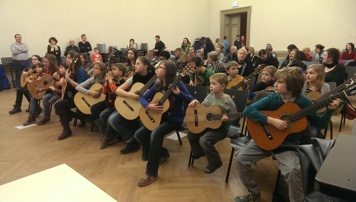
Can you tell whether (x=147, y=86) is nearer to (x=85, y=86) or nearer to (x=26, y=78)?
(x=85, y=86)

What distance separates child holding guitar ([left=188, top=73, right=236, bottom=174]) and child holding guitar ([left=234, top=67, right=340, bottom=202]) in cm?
39

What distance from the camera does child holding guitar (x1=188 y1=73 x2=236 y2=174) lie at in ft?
8.68

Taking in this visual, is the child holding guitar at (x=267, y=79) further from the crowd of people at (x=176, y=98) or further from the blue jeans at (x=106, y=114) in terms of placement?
the blue jeans at (x=106, y=114)

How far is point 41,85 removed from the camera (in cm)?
473

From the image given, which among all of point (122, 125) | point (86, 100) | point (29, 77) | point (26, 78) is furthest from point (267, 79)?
point (26, 78)

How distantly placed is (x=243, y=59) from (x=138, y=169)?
3049mm

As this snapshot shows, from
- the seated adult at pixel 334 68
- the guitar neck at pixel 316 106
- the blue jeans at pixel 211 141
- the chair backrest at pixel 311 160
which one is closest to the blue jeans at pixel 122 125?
the blue jeans at pixel 211 141

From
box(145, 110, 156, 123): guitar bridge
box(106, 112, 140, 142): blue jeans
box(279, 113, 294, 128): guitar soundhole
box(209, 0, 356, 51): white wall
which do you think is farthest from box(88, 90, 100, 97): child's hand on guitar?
box(209, 0, 356, 51): white wall

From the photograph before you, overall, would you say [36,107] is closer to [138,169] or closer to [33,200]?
[138,169]

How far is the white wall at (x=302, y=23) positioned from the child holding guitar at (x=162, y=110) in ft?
28.0

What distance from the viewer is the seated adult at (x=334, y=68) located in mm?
4012

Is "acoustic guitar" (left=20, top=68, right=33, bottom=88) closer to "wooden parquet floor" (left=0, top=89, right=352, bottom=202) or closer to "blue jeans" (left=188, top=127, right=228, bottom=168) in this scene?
"wooden parquet floor" (left=0, top=89, right=352, bottom=202)

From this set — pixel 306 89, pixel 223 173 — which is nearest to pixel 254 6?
pixel 306 89

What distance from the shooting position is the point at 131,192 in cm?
257
